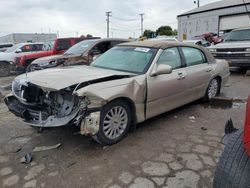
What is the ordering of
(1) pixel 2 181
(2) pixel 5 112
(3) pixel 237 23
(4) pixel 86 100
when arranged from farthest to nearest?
(3) pixel 237 23 < (2) pixel 5 112 < (4) pixel 86 100 < (1) pixel 2 181

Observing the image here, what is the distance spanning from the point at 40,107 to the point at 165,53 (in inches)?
95.1

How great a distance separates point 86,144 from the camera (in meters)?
3.98

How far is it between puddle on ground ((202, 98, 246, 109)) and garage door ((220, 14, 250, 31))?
19730 mm

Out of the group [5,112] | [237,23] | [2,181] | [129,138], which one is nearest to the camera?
[2,181]

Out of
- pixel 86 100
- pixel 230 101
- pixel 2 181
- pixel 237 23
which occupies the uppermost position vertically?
pixel 237 23

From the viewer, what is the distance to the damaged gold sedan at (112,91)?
11.5ft

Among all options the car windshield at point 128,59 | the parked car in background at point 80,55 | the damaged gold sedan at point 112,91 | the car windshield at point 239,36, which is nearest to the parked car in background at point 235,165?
the damaged gold sedan at point 112,91

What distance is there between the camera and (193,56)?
5457 millimetres

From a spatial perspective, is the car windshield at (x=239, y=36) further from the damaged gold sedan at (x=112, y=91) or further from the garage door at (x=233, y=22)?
the garage door at (x=233, y=22)

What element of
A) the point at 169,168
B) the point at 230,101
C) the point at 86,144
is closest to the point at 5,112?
the point at 86,144

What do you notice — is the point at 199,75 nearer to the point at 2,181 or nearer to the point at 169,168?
the point at 169,168

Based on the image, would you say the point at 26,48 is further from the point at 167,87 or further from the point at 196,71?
the point at 167,87

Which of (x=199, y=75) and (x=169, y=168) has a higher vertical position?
(x=199, y=75)

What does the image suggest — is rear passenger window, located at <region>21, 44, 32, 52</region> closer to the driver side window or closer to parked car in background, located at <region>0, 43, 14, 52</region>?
parked car in background, located at <region>0, 43, 14, 52</region>
